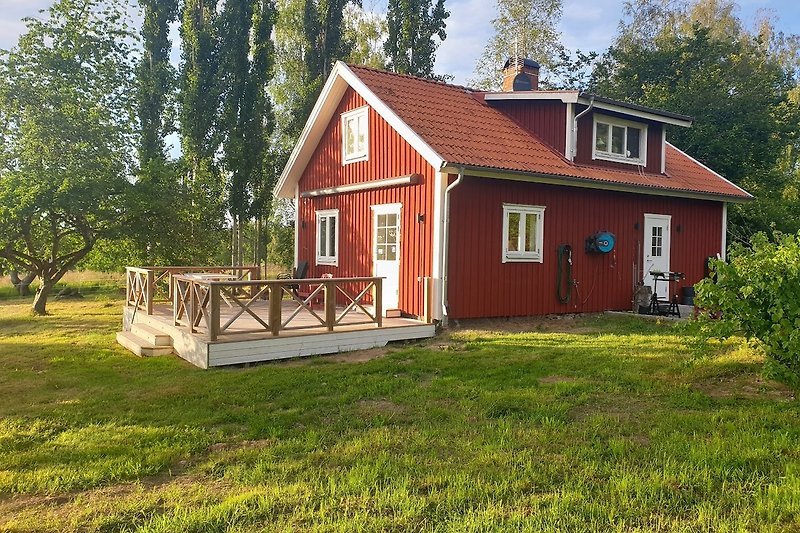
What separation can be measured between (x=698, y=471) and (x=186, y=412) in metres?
4.45

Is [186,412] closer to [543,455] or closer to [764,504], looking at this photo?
[543,455]

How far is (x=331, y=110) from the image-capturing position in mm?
13164

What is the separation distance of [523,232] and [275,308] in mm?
5155

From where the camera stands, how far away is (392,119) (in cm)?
1066

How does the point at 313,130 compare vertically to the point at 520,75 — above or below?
below

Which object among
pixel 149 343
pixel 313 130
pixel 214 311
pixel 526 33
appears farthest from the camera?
pixel 526 33

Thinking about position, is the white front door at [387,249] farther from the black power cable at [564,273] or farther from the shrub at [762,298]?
the shrub at [762,298]

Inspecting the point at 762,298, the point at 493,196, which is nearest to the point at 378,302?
the point at 493,196

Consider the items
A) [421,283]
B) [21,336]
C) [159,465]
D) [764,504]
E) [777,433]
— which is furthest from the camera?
[21,336]

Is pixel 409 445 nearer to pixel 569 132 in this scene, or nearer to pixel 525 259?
pixel 525 259

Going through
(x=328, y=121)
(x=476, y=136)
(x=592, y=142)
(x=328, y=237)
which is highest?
(x=328, y=121)

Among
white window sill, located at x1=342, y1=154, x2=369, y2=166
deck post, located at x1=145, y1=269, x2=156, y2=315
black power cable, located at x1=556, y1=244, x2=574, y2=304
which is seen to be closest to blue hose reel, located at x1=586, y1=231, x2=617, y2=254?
black power cable, located at x1=556, y1=244, x2=574, y2=304

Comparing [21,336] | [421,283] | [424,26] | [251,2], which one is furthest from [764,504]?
[424,26]

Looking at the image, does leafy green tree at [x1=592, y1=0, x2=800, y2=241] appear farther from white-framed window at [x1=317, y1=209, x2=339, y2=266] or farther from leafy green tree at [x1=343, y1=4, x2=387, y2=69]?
white-framed window at [x1=317, y1=209, x2=339, y2=266]
